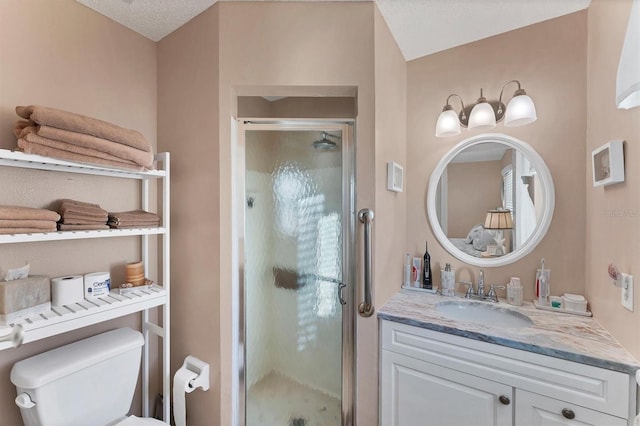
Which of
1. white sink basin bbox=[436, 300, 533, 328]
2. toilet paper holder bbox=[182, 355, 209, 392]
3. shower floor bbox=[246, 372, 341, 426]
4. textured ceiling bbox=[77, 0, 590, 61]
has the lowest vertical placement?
shower floor bbox=[246, 372, 341, 426]

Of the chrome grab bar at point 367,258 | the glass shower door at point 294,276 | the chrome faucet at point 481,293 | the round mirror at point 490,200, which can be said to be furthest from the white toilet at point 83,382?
the round mirror at point 490,200

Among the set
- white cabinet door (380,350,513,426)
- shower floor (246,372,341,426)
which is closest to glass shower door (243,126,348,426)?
shower floor (246,372,341,426)

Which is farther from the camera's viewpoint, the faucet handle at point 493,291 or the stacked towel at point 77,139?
the faucet handle at point 493,291

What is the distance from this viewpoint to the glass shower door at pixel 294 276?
1546mm

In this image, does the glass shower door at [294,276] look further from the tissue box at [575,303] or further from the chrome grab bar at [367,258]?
the tissue box at [575,303]

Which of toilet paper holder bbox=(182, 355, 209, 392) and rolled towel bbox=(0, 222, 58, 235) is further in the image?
toilet paper holder bbox=(182, 355, 209, 392)

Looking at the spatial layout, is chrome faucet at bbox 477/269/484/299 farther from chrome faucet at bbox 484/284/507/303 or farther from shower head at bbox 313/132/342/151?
shower head at bbox 313/132/342/151

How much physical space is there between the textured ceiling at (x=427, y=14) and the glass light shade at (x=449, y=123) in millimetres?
449

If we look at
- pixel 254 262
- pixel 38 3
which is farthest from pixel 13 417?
pixel 38 3

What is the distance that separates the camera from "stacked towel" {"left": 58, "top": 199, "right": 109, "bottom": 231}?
3.67 feet

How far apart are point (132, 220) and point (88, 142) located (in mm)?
394

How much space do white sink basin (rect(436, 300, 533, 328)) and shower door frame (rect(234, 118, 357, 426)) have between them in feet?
1.74

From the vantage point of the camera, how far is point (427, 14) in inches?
55.8

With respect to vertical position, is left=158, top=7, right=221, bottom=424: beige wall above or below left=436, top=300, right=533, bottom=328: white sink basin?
above
